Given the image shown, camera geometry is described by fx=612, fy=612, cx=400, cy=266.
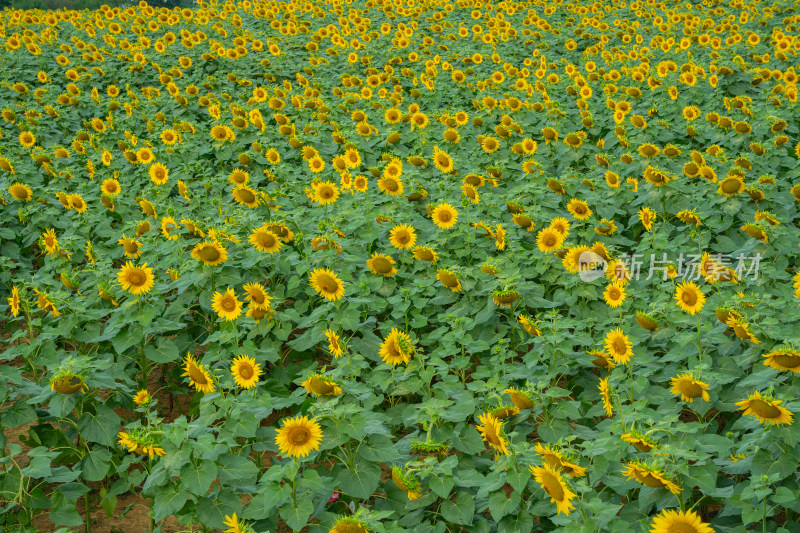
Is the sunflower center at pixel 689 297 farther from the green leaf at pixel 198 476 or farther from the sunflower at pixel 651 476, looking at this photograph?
the green leaf at pixel 198 476

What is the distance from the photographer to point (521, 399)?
10.6 ft

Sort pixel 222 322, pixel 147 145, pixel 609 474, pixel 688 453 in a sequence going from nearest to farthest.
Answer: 1. pixel 688 453
2. pixel 609 474
3. pixel 222 322
4. pixel 147 145

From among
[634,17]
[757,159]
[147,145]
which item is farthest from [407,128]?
[634,17]

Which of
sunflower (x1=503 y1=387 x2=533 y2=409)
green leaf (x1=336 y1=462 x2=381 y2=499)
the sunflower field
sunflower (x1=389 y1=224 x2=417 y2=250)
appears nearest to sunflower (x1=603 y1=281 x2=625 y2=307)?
the sunflower field

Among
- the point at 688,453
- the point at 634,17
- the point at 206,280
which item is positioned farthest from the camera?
the point at 634,17

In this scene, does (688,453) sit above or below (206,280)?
above

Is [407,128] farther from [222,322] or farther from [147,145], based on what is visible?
[222,322]

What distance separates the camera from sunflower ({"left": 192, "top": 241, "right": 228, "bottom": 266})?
4.30 m

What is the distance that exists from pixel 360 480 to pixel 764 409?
1890 mm

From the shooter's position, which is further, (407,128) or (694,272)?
(407,128)

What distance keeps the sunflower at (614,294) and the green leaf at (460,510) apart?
6.13ft

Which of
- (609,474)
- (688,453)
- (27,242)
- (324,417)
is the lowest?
(27,242)

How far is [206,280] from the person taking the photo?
4.52 m

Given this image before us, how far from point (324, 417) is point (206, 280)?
6.40ft
